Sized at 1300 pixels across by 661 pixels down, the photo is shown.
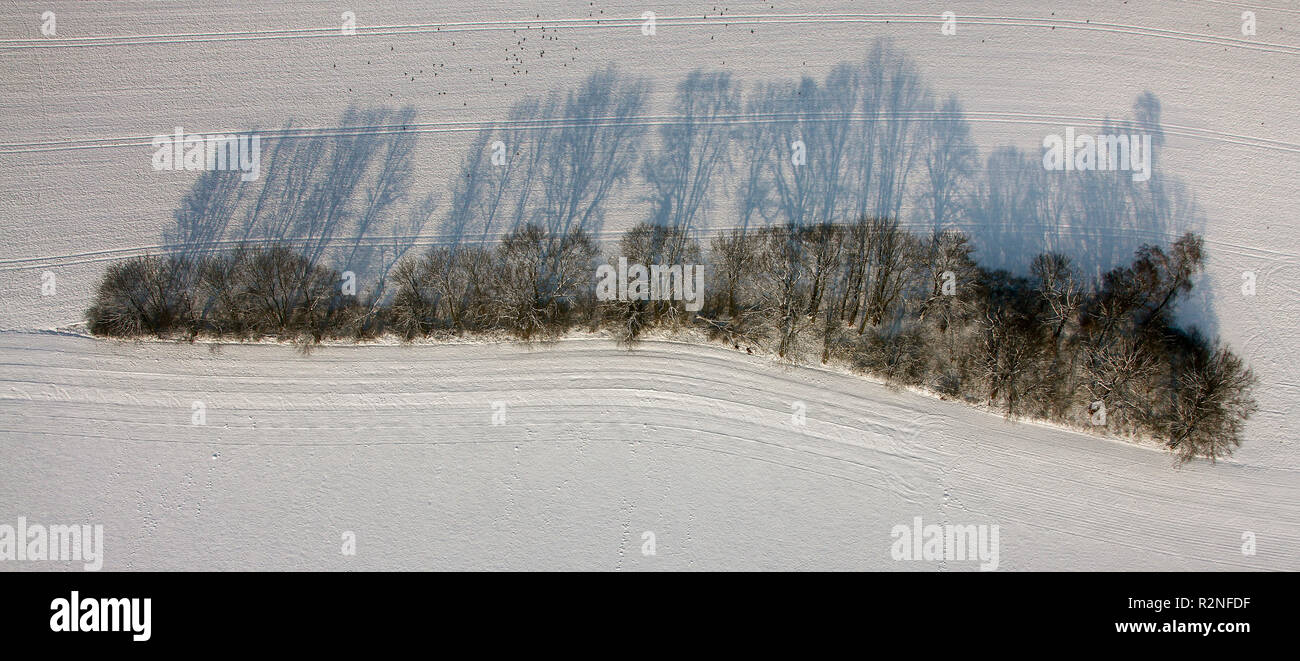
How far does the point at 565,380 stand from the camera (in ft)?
66.0

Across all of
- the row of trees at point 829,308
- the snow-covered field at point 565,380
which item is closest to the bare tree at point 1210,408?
the row of trees at point 829,308

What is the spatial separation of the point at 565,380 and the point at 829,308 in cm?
819

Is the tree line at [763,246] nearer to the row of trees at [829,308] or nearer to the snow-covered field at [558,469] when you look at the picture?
the row of trees at [829,308]

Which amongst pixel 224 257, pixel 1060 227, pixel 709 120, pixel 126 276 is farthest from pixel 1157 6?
pixel 126 276

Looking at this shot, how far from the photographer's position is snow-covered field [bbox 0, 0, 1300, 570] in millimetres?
19703

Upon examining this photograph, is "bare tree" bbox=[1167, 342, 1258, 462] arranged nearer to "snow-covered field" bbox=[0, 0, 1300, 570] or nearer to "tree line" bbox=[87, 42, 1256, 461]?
"tree line" bbox=[87, 42, 1256, 461]

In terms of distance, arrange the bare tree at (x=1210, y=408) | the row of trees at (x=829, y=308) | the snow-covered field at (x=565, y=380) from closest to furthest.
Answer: the bare tree at (x=1210, y=408)
the row of trees at (x=829, y=308)
the snow-covered field at (x=565, y=380)

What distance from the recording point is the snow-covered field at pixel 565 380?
19.7 metres

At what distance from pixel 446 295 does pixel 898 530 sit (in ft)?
49.3

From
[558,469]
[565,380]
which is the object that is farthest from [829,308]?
[558,469]

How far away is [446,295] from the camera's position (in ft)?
66.0

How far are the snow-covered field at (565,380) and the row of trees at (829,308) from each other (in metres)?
0.80

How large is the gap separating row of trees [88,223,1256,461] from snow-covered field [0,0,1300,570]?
80cm
